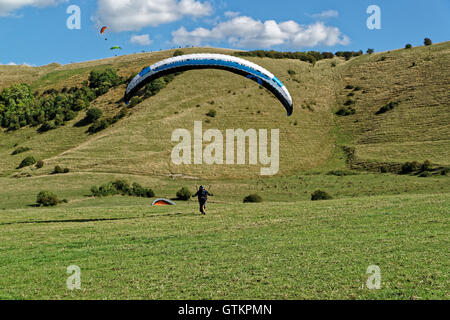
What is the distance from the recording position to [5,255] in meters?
16.6

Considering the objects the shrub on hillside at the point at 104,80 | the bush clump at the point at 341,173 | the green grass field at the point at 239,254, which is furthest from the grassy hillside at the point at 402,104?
the shrub on hillside at the point at 104,80

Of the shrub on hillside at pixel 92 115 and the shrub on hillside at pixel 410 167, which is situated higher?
the shrub on hillside at pixel 92 115

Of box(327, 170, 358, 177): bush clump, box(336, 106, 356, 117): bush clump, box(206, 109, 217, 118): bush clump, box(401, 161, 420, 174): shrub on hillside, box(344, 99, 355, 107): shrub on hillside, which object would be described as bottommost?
box(327, 170, 358, 177): bush clump

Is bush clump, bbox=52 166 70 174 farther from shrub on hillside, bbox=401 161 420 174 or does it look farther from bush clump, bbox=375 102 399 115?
bush clump, bbox=375 102 399 115

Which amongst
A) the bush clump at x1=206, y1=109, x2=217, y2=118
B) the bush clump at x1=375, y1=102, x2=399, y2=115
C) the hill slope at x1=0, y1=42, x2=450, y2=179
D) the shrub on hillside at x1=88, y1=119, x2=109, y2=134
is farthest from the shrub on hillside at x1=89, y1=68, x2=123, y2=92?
the bush clump at x1=375, y1=102, x2=399, y2=115

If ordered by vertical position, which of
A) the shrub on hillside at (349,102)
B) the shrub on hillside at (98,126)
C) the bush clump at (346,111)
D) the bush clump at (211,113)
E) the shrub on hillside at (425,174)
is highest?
the shrub on hillside at (349,102)

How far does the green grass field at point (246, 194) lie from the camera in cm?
1230

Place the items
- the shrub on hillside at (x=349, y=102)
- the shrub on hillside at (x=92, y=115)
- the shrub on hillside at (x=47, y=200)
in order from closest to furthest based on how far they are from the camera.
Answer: the shrub on hillside at (x=47, y=200) < the shrub on hillside at (x=349, y=102) < the shrub on hillside at (x=92, y=115)

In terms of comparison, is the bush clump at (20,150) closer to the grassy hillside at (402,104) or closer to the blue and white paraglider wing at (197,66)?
the grassy hillside at (402,104)

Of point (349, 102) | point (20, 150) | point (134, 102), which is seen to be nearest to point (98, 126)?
point (134, 102)

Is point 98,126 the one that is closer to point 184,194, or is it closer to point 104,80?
point 104,80

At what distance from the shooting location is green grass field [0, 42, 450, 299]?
12.3 metres

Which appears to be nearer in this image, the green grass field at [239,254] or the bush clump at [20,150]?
the green grass field at [239,254]
